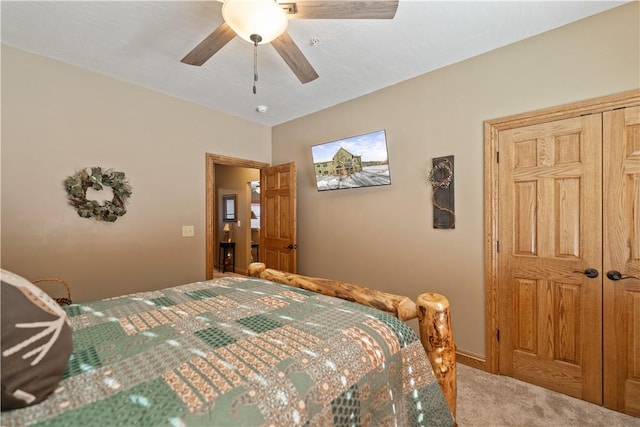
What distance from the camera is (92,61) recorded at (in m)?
2.57

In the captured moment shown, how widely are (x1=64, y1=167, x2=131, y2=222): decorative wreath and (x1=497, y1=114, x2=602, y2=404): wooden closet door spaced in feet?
11.5

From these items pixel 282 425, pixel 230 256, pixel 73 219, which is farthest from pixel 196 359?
pixel 230 256

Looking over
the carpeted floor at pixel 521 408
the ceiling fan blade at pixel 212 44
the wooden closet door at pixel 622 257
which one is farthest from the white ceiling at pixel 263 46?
the carpeted floor at pixel 521 408

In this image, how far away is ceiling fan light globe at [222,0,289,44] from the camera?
1.50 meters

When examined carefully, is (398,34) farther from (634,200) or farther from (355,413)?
(355,413)

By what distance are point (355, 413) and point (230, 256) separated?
572 cm

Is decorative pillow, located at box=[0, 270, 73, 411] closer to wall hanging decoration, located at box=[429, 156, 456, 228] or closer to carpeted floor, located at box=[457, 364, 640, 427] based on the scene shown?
carpeted floor, located at box=[457, 364, 640, 427]

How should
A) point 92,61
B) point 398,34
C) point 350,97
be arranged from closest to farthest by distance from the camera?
point 398,34
point 92,61
point 350,97

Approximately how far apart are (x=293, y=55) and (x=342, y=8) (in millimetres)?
520

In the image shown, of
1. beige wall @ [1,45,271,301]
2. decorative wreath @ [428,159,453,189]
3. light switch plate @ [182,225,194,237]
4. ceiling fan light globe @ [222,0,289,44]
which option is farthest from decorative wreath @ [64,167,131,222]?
decorative wreath @ [428,159,453,189]

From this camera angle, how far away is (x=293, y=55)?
1944mm

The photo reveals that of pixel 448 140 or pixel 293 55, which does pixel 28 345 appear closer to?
pixel 293 55

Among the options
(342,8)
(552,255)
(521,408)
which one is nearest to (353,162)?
(342,8)

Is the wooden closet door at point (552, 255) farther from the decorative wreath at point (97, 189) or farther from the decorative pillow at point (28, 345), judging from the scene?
the decorative wreath at point (97, 189)
